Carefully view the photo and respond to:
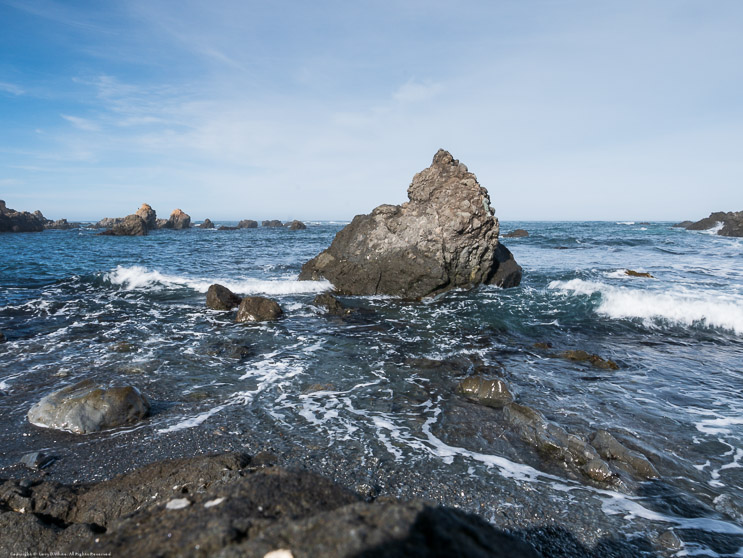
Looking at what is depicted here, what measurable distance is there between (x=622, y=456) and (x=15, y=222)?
235 ft

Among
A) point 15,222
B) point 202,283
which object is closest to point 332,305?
point 202,283

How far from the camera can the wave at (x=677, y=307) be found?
1253 centimetres

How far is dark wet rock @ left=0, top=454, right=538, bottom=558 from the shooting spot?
1659 millimetres

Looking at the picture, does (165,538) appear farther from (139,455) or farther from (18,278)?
(18,278)

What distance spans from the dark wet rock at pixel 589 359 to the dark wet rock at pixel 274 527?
7.70m

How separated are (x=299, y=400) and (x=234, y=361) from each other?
2.72 metres

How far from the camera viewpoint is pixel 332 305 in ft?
45.9

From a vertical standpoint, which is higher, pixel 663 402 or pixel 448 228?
pixel 448 228

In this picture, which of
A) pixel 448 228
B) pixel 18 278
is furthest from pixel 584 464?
pixel 18 278

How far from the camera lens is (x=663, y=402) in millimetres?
7148

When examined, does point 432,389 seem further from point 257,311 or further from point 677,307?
point 677,307

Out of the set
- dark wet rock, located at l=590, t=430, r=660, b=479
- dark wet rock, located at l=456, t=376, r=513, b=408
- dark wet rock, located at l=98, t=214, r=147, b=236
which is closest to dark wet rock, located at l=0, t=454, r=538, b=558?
dark wet rock, located at l=590, t=430, r=660, b=479

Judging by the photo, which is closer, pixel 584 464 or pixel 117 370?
pixel 584 464

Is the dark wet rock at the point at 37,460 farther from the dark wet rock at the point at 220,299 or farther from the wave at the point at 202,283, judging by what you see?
the wave at the point at 202,283
